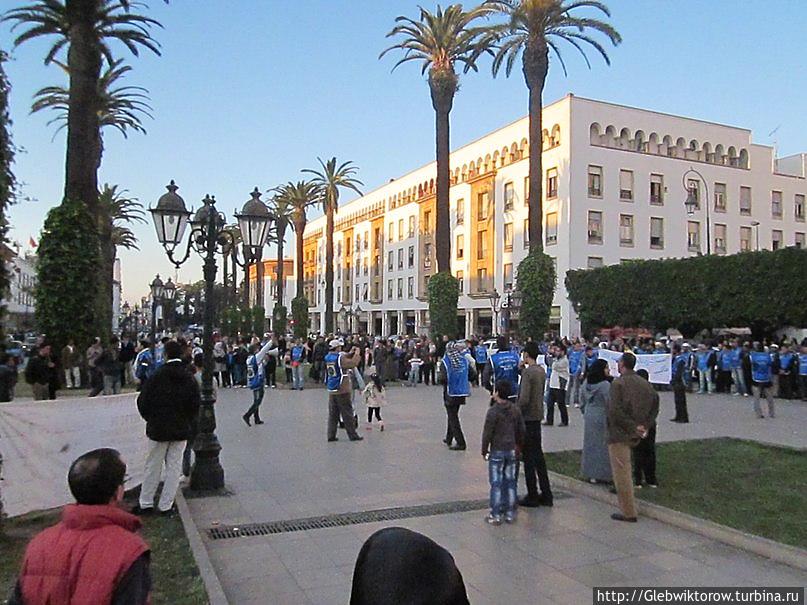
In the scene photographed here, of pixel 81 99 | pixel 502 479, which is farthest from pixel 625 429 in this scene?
pixel 81 99

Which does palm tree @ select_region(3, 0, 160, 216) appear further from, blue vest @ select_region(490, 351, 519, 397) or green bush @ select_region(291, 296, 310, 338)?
green bush @ select_region(291, 296, 310, 338)

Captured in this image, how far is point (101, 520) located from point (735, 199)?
54.9 metres

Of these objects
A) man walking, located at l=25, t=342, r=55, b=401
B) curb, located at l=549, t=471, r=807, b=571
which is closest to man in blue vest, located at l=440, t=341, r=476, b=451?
curb, located at l=549, t=471, r=807, b=571

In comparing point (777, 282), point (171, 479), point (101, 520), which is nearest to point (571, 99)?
point (777, 282)

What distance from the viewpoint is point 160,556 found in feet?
20.5

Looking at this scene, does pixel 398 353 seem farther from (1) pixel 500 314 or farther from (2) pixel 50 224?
(1) pixel 500 314

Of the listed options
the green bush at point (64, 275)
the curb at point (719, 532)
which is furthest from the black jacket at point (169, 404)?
the green bush at point (64, 275)

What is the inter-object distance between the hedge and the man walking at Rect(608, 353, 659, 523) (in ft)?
75.0

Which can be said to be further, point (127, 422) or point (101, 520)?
point (127, 422)

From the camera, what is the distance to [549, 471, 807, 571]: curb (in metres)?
6.09

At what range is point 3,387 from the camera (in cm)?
1142

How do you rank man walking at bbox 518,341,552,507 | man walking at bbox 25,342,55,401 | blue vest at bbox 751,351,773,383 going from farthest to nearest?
1. blue vest at bbox 751,351,773,383
2. man walking at bbox 25,342,55,401
3. man walking at bbox 518,341,552,507

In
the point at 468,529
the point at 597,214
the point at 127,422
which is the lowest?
the point at 468,529

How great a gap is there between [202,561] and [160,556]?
1.99ft
